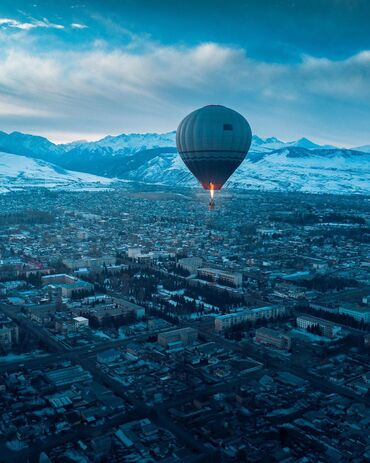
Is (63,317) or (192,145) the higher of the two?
(192,145)

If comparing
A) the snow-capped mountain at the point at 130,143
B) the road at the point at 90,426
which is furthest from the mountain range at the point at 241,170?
the road at the point at 90,426

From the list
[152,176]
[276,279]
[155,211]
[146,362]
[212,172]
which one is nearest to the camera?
[146,362]

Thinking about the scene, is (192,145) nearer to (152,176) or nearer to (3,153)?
(152,176)

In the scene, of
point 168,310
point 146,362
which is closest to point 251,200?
point 168,310

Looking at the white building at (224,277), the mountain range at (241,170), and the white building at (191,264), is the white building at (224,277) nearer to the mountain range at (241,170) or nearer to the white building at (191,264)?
the white building at (191,264)

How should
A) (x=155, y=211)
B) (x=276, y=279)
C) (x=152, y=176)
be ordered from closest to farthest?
(x=276, y=279)
(x=155, y=211)
(x=152, y=176)

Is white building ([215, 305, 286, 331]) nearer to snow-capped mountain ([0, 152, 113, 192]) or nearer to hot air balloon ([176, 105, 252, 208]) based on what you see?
hot air balloon ([176, 105, 252, 208])

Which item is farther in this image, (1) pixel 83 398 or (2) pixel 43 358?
(2) pixel 43 358
